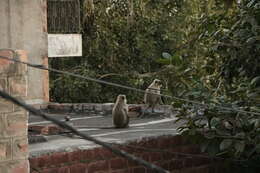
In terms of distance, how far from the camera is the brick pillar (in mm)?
4395

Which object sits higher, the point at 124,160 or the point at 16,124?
the point at 16,124

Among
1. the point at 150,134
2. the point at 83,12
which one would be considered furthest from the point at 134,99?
the point at 150,134

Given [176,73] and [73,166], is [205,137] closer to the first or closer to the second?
[176,73]

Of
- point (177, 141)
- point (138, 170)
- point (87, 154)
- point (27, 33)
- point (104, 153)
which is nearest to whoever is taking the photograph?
point (87, 154)

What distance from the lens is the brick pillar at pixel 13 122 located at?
4.39 meters

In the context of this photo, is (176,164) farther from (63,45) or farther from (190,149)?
(63,45)

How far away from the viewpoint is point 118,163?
5863mm

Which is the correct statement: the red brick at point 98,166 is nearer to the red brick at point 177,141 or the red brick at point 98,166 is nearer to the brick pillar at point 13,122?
the red brick at point 177,141

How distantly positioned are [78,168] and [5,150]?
1265 millimetres

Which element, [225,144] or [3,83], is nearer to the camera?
[3,83]

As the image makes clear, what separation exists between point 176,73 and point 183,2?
8.49 meters

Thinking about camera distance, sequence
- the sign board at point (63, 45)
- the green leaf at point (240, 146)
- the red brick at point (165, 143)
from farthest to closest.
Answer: the sign board at point (63, 45), the red brick at point (165, 143), the green leaf at point (240, 146)

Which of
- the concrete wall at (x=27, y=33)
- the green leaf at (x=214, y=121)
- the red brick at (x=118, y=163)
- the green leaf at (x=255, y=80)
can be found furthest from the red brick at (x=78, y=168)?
the concrete wall at (x=27, y=33)

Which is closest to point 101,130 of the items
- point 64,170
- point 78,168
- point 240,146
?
point 78,168
